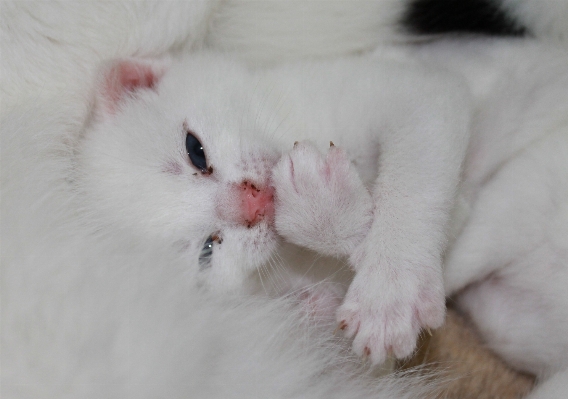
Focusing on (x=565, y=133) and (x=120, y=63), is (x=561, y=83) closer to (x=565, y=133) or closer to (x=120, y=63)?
(x=565, y=133)

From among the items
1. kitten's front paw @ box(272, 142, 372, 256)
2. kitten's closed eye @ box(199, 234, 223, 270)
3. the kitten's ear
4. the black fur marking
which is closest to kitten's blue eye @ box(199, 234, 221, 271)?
kitten's closed eye @ box(199, 234, 223, 270)

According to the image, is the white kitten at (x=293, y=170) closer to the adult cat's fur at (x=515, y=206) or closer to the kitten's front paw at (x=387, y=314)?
the kitten's front paw at (x=387, y=314)

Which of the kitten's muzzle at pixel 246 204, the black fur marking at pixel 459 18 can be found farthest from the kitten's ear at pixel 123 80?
the black fur marking at pixel 459 18

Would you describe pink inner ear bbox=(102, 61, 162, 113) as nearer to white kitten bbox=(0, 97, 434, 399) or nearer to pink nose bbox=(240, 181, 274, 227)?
white kitten bbox=(0, 97, 434, 399)

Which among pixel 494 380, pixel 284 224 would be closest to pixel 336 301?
pixel 284 224

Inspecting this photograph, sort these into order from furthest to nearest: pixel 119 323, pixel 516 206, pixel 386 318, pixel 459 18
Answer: pixel 459 18 < pixel 516 206 < pixel 386 318 < pixel 119 323

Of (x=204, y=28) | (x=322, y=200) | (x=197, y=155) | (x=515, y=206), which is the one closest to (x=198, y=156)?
(x=197, y=155)

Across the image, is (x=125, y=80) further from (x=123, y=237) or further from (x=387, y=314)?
(x=387, y=314)
